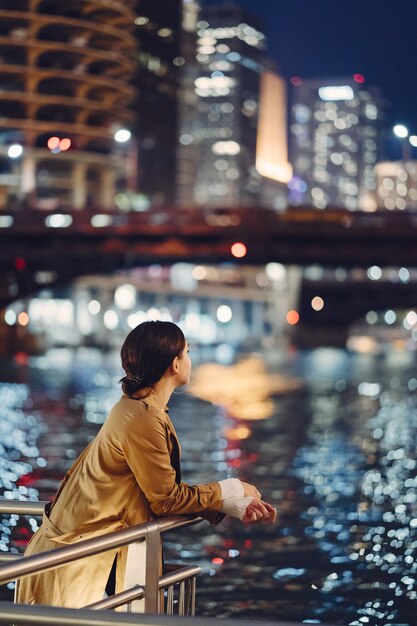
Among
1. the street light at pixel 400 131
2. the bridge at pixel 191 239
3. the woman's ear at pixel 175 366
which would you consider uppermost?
the street light at pixel 400 131

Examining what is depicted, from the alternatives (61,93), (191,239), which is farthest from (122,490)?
(61,93)

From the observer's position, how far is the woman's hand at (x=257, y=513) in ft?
17.3

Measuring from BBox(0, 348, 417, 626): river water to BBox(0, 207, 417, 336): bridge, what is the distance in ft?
23.5

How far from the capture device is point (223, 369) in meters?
86.0

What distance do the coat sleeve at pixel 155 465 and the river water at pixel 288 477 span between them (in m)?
8.55

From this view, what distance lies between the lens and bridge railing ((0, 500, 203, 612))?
4.47m

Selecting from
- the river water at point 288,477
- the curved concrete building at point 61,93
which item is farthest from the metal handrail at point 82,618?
the curved concrete building at point 61,93

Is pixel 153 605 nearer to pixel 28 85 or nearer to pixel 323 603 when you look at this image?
pixel 323 603

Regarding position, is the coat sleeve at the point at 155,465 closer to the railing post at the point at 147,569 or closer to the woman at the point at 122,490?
the woman at the point at 122,490

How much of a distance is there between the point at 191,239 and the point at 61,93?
6973cm

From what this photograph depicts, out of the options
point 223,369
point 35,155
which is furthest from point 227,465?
point 35,155

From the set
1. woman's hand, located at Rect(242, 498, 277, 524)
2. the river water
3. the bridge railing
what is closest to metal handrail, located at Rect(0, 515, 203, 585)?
the bridge railing

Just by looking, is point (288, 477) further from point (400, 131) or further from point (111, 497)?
point (400, 131)

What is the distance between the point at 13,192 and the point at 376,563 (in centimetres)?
11997
